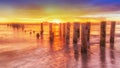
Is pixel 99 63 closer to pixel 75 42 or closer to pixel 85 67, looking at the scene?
pixel 85 67

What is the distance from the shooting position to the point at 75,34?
1881cm

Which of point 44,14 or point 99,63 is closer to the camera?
point 44,14

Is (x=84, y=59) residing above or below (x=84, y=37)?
below

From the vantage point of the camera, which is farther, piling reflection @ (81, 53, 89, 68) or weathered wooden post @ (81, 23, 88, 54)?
weathered wooden post @ (81, 23, 88, 54)

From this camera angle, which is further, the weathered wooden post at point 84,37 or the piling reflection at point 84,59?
the weathered wooden post at point 84,37

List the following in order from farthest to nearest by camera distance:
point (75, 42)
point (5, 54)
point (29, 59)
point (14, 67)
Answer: point (75, 42), point (5, 54), point (29, 59), point (14, 67)

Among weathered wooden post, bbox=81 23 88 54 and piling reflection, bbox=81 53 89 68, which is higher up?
weathered wooden post, bbox=81 23 88 54

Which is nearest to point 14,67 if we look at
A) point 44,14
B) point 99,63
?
point 99,63

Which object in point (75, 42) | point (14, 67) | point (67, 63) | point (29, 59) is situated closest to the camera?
point (14, 67)

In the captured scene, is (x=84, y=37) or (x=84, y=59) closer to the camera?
(x=84, y=59)

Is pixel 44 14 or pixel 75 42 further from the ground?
pixel 44 14

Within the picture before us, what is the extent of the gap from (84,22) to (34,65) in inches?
183

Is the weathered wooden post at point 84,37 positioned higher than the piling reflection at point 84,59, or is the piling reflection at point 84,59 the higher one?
the weathered wooden post at point 84,37

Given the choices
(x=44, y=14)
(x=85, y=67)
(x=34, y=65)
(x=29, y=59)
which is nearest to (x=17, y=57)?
(x=29, y=59)
